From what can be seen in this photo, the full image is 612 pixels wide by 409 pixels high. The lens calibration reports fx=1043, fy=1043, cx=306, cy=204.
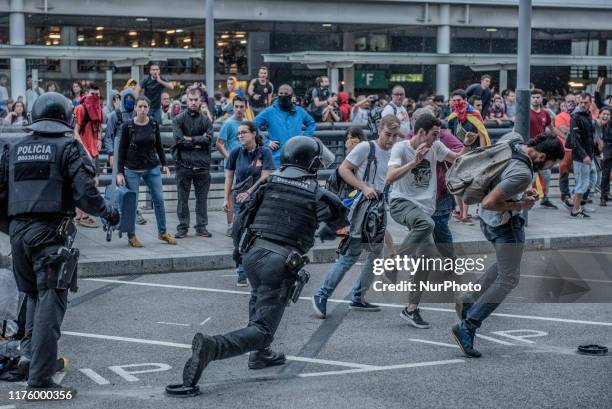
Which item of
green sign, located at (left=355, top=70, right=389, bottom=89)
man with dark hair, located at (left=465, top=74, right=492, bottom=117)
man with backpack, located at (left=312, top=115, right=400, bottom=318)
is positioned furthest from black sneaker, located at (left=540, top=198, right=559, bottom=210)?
green sign, located at (left=355, top=70, right=389, bottom=89)

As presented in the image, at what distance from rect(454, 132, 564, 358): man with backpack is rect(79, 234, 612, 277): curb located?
4.65 metres

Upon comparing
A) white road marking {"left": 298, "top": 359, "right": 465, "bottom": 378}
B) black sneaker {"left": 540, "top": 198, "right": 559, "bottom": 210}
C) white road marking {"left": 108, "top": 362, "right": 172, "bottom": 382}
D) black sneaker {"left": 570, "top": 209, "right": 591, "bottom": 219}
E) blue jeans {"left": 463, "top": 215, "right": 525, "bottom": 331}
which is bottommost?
white road marking {"left": 298, "top": 359, "right": 465, "bottom": 378}

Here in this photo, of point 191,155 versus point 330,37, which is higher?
point 330,37

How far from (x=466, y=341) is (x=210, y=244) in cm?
552

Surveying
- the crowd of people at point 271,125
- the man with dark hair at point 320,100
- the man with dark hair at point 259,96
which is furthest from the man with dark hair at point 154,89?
the man with dark hair at point 320,100

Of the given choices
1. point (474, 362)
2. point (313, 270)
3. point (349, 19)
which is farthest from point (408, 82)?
point (474, 362)

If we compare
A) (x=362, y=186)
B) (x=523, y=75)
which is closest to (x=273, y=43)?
(x=523, y=75)

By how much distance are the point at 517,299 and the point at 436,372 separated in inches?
123

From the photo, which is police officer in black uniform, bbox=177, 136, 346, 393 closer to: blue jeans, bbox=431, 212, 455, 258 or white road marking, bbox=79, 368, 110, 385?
white road marking, bbox=79, 368, 110, 385

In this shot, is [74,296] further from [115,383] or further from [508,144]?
[508,144]

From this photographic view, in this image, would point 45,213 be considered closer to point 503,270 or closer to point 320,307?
point 320,307

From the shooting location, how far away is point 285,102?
12227mm

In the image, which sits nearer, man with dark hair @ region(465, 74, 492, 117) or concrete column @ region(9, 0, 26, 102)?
man with dark hair @ region(465, 74, 492, 117)

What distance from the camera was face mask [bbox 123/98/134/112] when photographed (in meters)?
13.5
